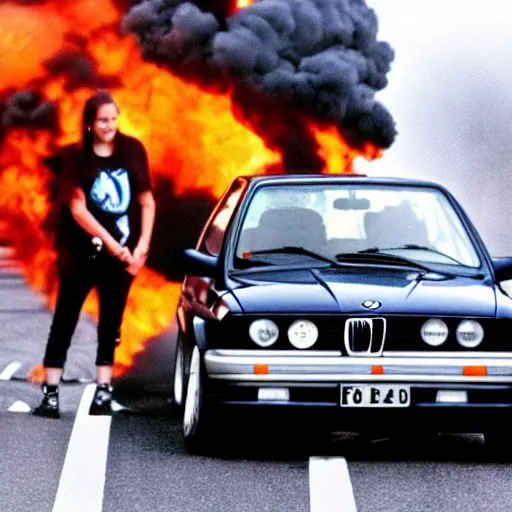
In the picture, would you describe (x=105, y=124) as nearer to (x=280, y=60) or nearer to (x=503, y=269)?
(x=503, y=269)

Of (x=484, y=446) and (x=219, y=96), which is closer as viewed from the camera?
(x=484, y=446)

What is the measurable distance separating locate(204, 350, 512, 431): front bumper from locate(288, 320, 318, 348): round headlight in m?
0.08

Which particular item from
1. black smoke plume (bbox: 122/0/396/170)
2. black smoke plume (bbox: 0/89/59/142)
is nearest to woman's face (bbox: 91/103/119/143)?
black smoke plume (bbox: 122/0/396/170)

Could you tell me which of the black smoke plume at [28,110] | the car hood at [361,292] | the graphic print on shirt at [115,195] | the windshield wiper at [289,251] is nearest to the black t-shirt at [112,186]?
the graphic print on shirt at [115,195]

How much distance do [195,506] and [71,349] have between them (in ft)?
23.9

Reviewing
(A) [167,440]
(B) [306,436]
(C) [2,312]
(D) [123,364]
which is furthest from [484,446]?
(C) [2,312]

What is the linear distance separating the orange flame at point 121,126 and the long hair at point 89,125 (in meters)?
4.49

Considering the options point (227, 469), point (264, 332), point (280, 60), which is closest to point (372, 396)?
point (264, 332)

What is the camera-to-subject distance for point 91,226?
40.0 feet

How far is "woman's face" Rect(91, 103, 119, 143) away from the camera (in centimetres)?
1222

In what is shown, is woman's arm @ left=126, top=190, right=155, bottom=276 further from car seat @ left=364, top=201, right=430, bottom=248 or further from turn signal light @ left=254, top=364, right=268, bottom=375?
turn signal light @ left=254, top=364, right=268, bottom=375

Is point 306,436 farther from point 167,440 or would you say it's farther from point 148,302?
point 148,302

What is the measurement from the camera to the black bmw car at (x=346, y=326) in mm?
9984

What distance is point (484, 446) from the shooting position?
11.0 m
